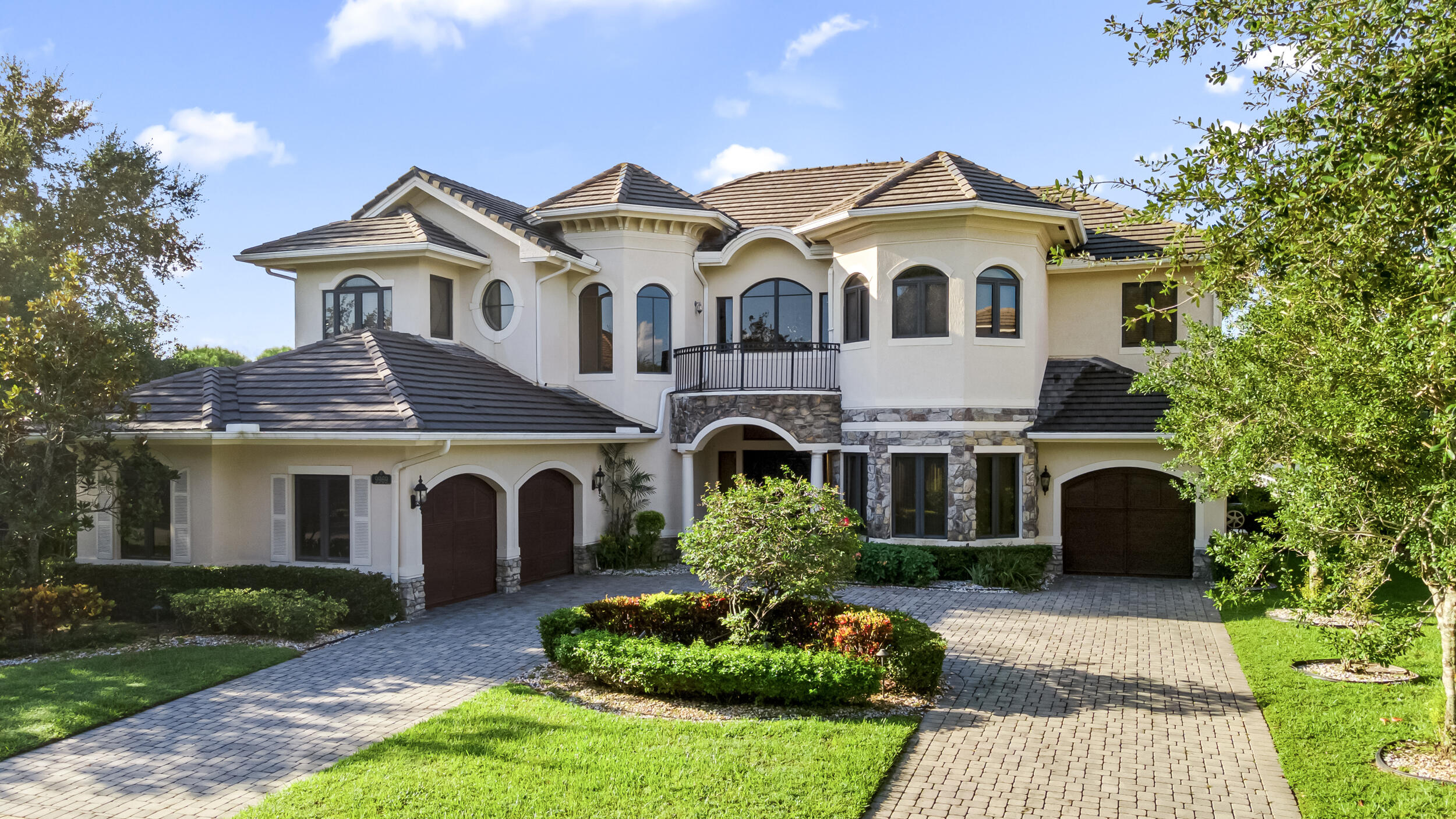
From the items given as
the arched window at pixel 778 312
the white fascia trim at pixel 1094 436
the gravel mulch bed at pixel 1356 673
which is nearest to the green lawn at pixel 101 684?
the arched window at pixel 778 312

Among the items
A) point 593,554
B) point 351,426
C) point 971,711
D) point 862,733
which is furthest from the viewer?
point 593,554

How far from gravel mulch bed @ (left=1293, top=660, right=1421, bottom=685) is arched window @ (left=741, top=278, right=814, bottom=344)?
11.4m

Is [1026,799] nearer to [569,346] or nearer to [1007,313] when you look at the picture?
[1007,313]

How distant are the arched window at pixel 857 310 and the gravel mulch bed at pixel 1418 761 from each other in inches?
450

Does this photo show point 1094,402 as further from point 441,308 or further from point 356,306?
point 356,306

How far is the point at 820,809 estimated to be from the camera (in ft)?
22.4

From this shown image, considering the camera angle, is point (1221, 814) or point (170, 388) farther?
point (170, 388)

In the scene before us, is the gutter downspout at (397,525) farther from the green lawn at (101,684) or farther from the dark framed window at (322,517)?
the green lawn at (101,684)

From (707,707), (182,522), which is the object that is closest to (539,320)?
(182,522)

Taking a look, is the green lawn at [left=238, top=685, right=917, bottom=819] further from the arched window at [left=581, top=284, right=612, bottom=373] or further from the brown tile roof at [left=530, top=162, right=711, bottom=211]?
the brown tile roof at [left=530, top=162, right=711, bottom=211]

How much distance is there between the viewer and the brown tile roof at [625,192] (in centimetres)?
1975

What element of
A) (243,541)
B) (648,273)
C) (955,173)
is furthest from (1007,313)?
(243,541)

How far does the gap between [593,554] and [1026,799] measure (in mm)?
13104

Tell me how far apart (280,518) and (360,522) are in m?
1.51
